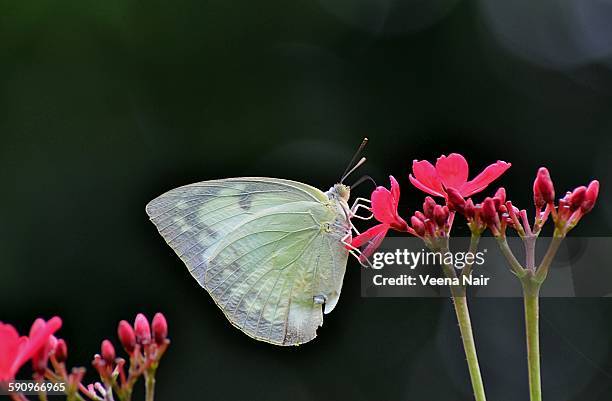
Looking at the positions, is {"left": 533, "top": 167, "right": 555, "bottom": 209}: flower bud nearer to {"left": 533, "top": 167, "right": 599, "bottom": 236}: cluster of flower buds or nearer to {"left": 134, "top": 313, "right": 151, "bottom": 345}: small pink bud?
{"left": 533, "top": 167, "right": 599, "bottom": 236}: cluster of flower buds

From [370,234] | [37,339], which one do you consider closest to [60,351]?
[37,339]

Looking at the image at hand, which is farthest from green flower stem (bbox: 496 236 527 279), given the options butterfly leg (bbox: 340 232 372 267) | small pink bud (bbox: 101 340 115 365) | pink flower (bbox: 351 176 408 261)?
small pink bud (bbox: 101 340 115 365)

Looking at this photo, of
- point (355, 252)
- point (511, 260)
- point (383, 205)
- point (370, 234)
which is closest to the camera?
point (511, 260)

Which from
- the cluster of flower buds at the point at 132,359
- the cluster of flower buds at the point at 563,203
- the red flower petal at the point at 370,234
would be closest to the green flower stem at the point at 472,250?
the cluster of flower buds at the point at 563,203

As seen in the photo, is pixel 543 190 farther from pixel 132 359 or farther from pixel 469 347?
pixel 132 359

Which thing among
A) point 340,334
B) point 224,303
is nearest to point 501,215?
point 224,303

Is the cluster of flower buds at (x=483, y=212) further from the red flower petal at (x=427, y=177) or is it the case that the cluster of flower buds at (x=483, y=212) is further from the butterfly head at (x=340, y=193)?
the butterfly head at (x=340, y=193)
